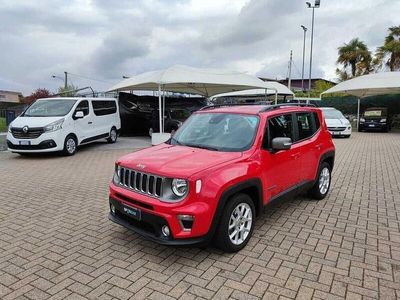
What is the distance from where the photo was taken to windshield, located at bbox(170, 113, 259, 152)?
4.21 m

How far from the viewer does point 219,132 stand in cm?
450

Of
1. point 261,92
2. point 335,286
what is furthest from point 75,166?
point 261,92

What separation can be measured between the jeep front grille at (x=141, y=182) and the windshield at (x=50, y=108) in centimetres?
794

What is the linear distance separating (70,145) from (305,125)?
319 inches

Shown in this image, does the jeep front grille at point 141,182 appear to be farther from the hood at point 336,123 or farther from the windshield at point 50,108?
the hood at point 336,123

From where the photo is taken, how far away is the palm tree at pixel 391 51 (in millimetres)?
31453

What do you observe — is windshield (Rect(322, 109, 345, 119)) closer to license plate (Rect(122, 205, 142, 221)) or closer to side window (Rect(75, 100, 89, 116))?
side window (Rect(75, 100, 89, 116))

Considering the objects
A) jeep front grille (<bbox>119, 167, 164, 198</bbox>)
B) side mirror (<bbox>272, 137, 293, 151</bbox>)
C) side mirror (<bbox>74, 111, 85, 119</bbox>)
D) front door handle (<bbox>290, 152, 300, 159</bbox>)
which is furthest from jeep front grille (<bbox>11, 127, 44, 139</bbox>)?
side mirror (<bbox>272, 137, 293, 151</bbox>)

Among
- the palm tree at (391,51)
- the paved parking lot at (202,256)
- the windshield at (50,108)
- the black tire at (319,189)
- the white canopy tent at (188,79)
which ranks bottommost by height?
the paved parking lot at (202,256)

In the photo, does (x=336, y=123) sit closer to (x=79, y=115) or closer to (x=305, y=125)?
(x=79, y=115)

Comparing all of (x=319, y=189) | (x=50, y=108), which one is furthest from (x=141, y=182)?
(x=50, y=108)

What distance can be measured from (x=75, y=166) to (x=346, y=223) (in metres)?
6.95

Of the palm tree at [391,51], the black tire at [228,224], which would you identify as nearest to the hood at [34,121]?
the black tire at [228,224]

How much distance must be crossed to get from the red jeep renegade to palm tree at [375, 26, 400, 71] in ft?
105
